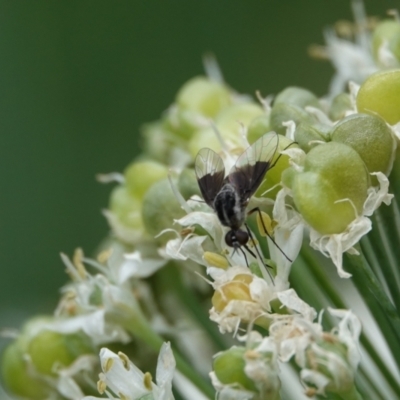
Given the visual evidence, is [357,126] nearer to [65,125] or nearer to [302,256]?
[302,256]

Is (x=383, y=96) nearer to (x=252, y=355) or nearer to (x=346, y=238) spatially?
(x=346, y=238)

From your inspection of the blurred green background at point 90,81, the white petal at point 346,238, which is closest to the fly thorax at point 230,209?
the white petal at point 346,238

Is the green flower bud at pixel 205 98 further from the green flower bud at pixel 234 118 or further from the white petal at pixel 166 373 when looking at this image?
the white petal at pixel 166 373

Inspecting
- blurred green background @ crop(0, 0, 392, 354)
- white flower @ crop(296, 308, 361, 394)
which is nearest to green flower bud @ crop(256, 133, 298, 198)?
white flower @ crop(296, 308, 361, 394)

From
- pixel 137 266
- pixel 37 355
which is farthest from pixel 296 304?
pixel 37 355

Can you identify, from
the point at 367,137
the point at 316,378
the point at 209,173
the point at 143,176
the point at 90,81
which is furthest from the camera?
the point at 90,81

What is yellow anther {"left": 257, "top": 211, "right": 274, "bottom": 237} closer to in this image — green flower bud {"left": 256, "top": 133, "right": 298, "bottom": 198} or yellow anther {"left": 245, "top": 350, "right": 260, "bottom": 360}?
green flower bud {"left": 256, "top": 133, "right": 298, "bottom": 198}
